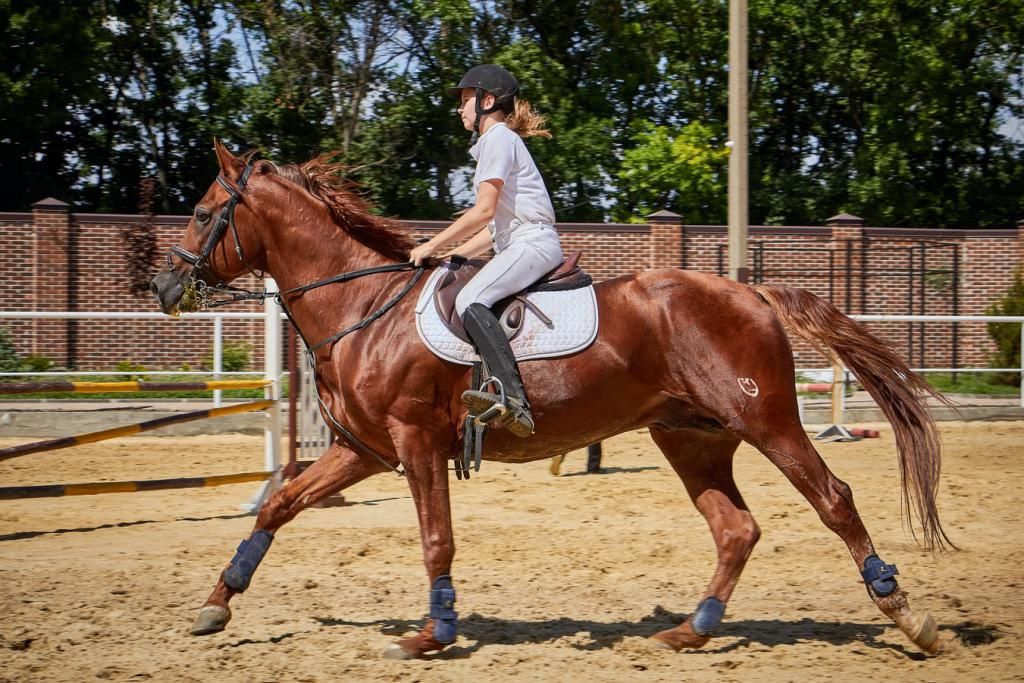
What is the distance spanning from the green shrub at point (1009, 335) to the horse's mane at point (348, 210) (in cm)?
1538

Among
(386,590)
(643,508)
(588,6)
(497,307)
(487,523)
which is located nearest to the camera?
(497,307)

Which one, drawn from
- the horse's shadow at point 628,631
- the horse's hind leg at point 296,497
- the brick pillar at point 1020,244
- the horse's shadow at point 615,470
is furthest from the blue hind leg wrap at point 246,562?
the brick pillar at point 1020,244

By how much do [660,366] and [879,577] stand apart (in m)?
1.47

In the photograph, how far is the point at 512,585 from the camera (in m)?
6.49

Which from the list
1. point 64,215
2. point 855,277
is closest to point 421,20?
point 64,215

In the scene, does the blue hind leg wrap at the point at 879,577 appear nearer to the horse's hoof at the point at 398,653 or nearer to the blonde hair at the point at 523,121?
the horse's hoof at the point at 398,653

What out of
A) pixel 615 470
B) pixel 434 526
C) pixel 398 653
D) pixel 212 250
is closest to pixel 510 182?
pixel 212 250

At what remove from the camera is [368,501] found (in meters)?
9.23

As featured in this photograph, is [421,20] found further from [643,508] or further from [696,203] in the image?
[643,508]

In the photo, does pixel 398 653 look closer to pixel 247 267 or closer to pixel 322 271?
pixel 322 271

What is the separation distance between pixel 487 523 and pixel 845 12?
Result: 24982 millimetres

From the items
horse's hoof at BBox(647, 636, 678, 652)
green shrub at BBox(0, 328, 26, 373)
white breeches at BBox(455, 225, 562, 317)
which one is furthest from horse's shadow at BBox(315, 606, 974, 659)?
green shrub at BBox(0, 328, 26, 373)

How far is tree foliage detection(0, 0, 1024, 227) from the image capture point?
25641mm

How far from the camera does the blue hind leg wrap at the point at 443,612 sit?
5102mm
